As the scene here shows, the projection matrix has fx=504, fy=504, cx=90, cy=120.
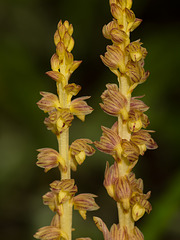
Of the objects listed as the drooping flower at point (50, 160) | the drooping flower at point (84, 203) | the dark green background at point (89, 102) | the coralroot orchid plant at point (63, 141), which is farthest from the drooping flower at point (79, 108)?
the dark green background at point (89, 102)

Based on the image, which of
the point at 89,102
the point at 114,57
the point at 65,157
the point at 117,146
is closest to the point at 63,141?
the point at 65,157

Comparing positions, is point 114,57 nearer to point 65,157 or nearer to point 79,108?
point 79,108

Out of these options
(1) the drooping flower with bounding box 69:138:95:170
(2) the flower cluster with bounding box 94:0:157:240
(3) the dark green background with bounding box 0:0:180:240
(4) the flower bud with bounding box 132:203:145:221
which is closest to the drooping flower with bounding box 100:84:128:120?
(2) the flower cluster with bounding box 94:0:157:240

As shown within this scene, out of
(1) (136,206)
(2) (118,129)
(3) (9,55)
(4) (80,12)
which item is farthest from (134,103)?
(4) (80,12)

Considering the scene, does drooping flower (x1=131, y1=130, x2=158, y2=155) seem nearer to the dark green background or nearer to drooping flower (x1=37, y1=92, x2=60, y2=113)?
drooping flower (x1=37, y1=92, x2=60, y2=113)

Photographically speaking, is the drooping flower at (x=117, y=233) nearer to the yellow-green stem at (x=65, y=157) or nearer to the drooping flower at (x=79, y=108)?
the yellow-green stem at (x=65, y=157)
